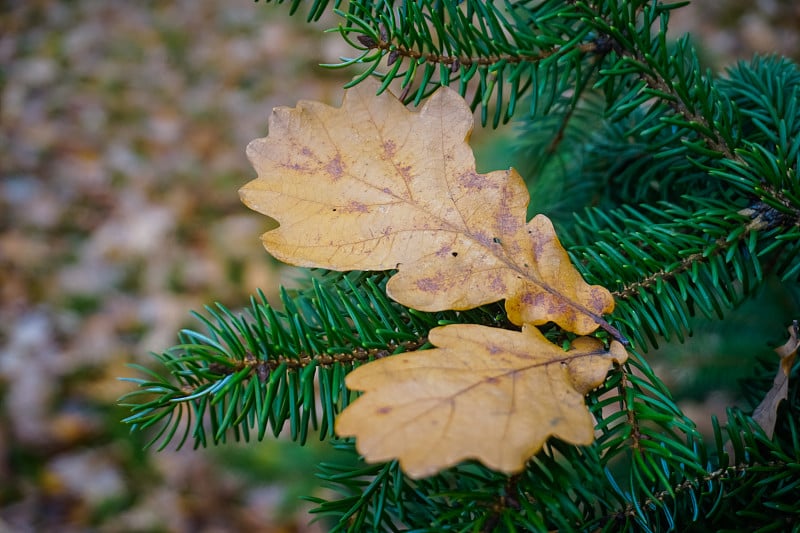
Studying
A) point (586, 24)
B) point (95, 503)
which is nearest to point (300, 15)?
point (95, 503)

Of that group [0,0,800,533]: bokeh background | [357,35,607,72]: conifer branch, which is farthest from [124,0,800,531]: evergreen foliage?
[0,0,800,533]: bokeh background

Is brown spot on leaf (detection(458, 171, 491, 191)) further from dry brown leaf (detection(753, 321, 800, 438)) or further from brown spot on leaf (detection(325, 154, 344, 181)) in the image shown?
dry brown leaf (detection(753, 321, 800, 438))

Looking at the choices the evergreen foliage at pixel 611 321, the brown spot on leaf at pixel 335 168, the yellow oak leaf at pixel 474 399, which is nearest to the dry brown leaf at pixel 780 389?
the evergreen foliage at pixel 611 321

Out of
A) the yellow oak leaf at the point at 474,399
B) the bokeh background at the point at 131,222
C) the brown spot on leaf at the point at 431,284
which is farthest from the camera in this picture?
the bokeh background at the point at 131,222

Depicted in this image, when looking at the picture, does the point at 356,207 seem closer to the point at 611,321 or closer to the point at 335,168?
the point at 335,168

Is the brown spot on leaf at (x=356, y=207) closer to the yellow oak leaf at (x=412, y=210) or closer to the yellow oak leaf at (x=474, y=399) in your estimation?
the yellow oak leaf at (x=412, y=210)

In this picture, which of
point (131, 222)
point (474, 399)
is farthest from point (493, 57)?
point (131, 222)
